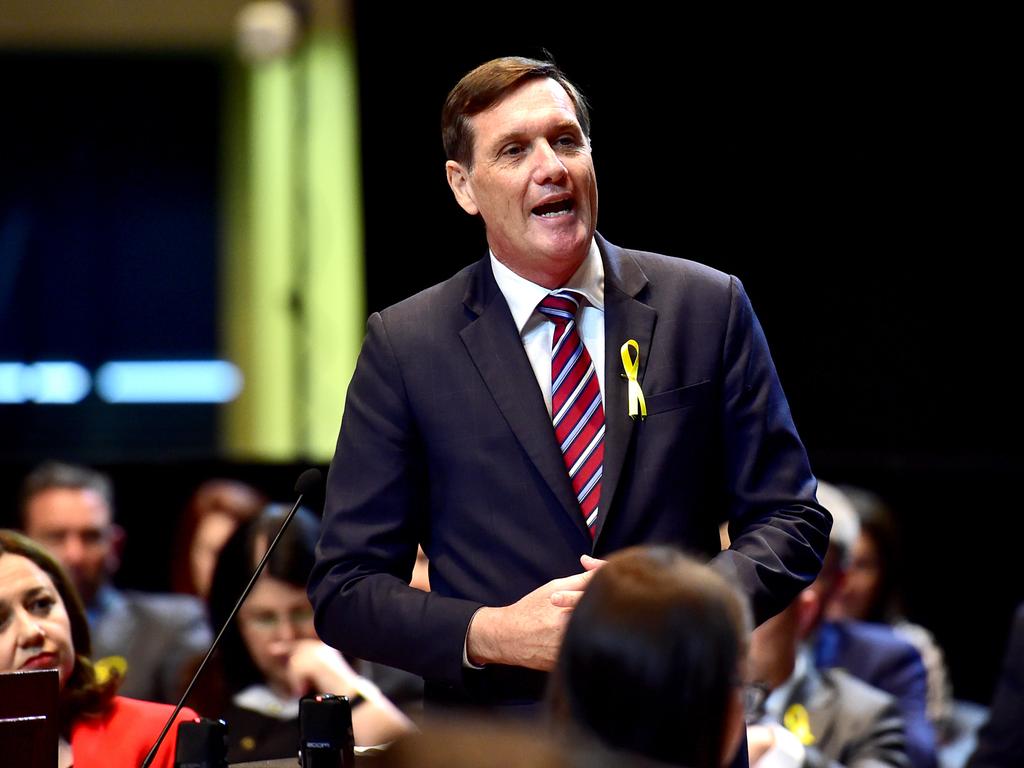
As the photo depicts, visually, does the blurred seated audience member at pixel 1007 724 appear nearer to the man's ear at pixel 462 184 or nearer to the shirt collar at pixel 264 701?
the shirt collar at pixel 264 701

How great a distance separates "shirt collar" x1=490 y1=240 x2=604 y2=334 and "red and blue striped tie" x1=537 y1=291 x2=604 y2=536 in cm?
2

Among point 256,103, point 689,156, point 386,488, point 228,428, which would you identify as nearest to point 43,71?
point 256,103

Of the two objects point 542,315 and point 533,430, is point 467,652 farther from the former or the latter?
point 542,315

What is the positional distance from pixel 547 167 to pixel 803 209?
522 cm

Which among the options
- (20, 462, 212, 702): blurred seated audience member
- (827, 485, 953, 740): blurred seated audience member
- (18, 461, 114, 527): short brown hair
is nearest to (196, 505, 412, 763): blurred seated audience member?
(20, 462, 212, 702): blurred seated audience member

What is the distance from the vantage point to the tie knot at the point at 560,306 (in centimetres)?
226

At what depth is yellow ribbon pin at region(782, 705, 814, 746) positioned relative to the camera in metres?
3.72

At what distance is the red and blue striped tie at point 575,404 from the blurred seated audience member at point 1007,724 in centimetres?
203

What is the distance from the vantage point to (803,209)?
23.7ft

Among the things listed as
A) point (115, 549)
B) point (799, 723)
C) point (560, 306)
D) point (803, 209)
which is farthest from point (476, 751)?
point (803, 209)

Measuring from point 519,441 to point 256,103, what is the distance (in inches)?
256

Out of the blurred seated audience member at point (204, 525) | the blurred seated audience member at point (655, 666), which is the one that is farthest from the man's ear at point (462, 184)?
the blurred seated audience member at point (204, 525)

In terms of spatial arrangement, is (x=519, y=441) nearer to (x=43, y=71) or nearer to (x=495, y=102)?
(x=495, y=102)

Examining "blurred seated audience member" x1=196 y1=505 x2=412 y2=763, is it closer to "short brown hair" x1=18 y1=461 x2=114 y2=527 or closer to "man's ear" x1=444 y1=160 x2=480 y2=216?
"short brown hair" x1=18 y1=461 x2=114 y2=527
